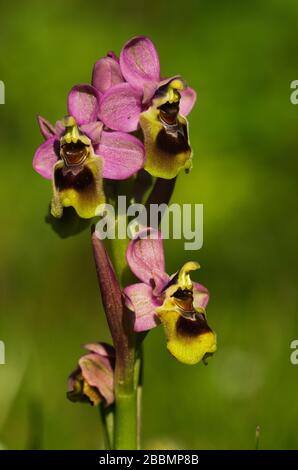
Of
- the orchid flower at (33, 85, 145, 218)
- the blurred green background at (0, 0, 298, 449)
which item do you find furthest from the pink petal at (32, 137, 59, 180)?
the blurred green background at (0, 0, 298, 449)

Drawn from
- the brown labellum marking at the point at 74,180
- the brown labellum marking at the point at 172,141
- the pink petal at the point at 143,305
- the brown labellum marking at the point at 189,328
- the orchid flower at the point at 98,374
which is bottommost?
the orchid flower at the point at 98,374

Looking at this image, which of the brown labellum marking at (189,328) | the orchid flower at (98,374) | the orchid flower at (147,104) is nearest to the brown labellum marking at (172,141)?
the orchid flower at (147,104)

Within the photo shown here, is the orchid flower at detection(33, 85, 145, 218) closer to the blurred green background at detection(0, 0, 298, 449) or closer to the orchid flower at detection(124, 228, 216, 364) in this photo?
the orchid flower at detection(124, 228, 216, 364)

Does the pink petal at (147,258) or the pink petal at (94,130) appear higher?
the pink petal at (94,130)

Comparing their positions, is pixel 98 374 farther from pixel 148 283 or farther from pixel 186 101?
pixel 186 101

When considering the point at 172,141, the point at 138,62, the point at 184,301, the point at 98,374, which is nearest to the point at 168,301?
the point at 184,301

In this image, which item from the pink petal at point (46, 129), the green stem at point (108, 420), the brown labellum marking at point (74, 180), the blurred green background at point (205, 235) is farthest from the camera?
the blurred green background at point (205, 235)

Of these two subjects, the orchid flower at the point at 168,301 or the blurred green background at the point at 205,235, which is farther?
the blurred green background at the point at 205,235

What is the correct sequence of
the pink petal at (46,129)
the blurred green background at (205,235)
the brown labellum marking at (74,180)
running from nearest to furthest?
the brown labellum marking at (74,180), the pink petal at (46,129), the blurred green background at (205,235)

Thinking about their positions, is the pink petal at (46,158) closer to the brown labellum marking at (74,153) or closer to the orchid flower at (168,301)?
the brown labellum marking at (74,153)

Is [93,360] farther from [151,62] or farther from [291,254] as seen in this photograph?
[291,254]
